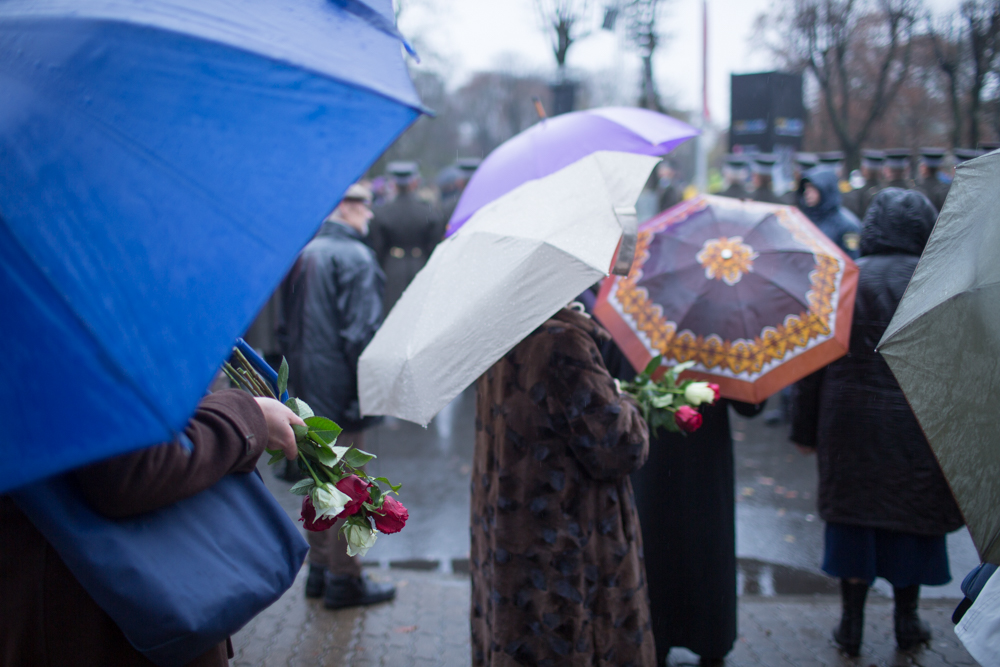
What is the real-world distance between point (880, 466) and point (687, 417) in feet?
4.24

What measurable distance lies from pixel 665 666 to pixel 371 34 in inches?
121

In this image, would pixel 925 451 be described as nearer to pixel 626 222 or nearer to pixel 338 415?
pixel 626 222

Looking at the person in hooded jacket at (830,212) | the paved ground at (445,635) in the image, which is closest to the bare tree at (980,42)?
the person in hooded jacket at (830,212)

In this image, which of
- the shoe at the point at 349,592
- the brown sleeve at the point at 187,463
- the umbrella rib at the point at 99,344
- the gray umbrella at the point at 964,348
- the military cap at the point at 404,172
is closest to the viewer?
the umbrella rib at the point at 99,344

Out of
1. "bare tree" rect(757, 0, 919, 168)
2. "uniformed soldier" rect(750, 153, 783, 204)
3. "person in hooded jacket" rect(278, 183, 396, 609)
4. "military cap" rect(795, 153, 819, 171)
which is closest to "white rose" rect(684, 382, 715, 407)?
"person in hooded jacket" rect(278, 183, 396, 609)

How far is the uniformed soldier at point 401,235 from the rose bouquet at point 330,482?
6.96 metres

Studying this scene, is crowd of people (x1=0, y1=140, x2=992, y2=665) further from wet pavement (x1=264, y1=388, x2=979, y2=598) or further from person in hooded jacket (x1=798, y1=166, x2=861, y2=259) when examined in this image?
person in hooded jacket (x1=798, y1=166, x2=861, y2=259)

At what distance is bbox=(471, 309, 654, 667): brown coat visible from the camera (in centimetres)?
259

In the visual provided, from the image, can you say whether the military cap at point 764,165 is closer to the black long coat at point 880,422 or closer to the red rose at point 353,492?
the black long coat at point 880,422

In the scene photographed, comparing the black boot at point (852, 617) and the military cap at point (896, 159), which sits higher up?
the military cap at point (896, 159)

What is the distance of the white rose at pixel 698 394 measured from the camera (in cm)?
294

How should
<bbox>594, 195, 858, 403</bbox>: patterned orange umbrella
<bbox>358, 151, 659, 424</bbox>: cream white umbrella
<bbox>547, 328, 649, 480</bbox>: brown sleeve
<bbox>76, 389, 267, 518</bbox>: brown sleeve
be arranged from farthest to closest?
<bbox>594, 195, 858, 403</bbox>: patterned orange umbrella, <bbox>547, 328, 649, 480</bbox>: brown sleeve, <bbox>358, 151, 659, 424</bbox>: cream white umbrella, <bbox>76, 389, 267, 518</bbox>: brown sleeve

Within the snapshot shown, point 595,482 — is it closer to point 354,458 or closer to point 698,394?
point 698,394

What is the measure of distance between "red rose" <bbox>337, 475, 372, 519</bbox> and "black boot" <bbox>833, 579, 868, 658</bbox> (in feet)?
9.05
